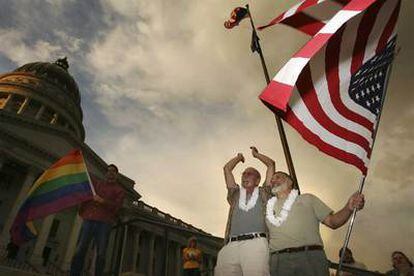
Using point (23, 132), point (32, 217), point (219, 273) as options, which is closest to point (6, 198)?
point (23, 132)

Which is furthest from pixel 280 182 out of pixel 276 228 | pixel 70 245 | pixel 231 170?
pixel 70 245

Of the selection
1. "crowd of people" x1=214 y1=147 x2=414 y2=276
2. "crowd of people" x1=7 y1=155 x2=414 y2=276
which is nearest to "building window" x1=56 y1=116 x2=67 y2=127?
"crowd of people" x1=7 y1=155 x2=414 y2=276

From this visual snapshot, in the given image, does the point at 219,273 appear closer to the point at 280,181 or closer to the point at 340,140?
the point at 280,181

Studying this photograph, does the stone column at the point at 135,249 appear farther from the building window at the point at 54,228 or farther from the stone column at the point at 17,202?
the stone column at the point at 17,202

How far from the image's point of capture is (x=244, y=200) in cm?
464

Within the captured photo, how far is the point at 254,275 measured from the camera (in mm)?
3908

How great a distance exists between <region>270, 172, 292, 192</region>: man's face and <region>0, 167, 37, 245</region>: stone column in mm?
26981

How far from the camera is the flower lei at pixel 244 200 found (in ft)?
14.8

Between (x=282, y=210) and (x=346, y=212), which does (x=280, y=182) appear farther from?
(x=346, y=212)

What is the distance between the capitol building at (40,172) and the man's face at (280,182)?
41.8ft

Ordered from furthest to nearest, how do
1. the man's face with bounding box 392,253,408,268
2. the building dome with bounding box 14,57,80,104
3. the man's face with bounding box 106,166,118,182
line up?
1. the building dome with bounding box 14,57,80,104
2. the man's face with bounding box 392,253,408,268
3. the man's face with bounding box 106,166,118,182

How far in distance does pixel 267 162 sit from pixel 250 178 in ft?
Result: 1.82

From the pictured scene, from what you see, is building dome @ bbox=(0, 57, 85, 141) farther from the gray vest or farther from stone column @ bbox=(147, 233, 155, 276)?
the gray vest

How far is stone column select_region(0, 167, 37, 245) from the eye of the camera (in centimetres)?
2614
